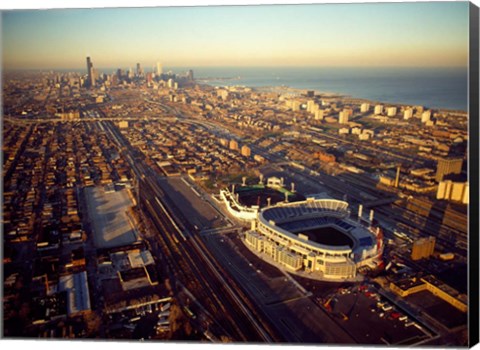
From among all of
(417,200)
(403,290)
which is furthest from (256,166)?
(403,290)

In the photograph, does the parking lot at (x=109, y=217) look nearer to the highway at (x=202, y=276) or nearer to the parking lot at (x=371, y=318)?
the highway at (x=202, y=276)

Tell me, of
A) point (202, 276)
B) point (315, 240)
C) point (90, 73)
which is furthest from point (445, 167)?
point (90, 73)

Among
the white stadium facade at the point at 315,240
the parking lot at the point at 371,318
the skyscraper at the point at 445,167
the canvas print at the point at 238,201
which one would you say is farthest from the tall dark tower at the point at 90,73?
the skyscraper at the point at 445,167

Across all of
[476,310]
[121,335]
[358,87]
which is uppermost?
[358,87]

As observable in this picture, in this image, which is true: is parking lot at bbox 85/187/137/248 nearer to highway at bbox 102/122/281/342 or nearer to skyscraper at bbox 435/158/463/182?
highway at bbox 102/122/281/342

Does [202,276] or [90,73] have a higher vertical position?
[90,73]

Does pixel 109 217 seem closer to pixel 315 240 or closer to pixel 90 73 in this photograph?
pixel 90 73

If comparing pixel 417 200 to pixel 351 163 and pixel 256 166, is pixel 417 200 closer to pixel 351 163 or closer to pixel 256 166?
pixel 351 163
